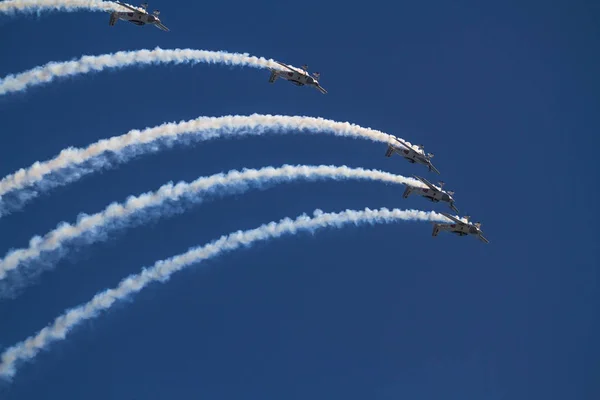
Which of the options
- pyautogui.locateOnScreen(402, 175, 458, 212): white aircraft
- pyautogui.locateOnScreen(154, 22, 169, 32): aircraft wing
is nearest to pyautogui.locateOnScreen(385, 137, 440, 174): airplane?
pyautogui.locateOnScreen(402, 175, 458, 212): white aircraft

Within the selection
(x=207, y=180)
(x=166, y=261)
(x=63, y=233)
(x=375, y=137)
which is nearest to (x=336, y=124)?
(x=375, y=137)

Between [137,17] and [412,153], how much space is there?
25541 mm

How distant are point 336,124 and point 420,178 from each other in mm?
8480

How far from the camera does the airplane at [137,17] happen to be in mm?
89062

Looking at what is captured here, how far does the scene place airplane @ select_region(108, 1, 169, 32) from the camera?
292 feet

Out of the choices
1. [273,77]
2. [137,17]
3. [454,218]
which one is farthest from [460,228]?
[137,17]

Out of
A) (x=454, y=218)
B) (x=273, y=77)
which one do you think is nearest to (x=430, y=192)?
(x=454, y=218)

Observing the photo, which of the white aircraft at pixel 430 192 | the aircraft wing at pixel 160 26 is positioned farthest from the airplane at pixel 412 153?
the aircraft wing at pixel 160 26

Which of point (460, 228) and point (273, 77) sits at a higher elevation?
point (273, 77)

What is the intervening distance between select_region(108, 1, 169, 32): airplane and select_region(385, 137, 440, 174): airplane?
21338 millimetres

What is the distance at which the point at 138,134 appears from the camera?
284ft

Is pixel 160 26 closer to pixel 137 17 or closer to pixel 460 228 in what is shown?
pixel 137 17

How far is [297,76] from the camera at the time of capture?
9581 centimetres

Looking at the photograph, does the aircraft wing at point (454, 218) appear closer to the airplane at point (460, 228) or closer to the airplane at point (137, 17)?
the airplane at point (460, 228)
